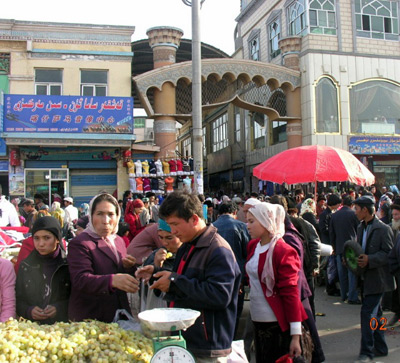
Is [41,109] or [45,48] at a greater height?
[45,48]

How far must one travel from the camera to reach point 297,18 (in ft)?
64.5

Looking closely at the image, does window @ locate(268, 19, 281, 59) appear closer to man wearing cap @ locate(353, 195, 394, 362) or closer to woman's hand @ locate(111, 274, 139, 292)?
man wearing cap @ locate(353, 195, 394, 362)

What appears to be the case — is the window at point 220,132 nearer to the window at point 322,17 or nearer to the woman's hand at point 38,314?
the window at point 322,17

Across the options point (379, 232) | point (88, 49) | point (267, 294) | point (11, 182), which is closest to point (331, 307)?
point (379, 232)

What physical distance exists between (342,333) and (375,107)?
1593cm

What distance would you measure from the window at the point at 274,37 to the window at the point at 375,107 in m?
4.65

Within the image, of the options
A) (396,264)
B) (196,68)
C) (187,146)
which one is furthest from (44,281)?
(187,146)

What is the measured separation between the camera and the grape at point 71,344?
240 cm

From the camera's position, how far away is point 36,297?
3.28 m

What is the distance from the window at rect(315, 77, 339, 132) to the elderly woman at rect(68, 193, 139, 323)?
55.3 feet

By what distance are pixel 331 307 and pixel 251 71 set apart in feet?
44.9

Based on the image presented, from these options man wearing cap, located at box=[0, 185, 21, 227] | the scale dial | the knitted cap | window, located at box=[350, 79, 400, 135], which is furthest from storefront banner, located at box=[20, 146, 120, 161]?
the scale dial

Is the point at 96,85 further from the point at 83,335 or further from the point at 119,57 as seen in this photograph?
the point at 83,335

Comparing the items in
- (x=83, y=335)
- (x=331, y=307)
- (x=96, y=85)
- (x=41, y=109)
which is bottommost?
(x=331, y=307)
